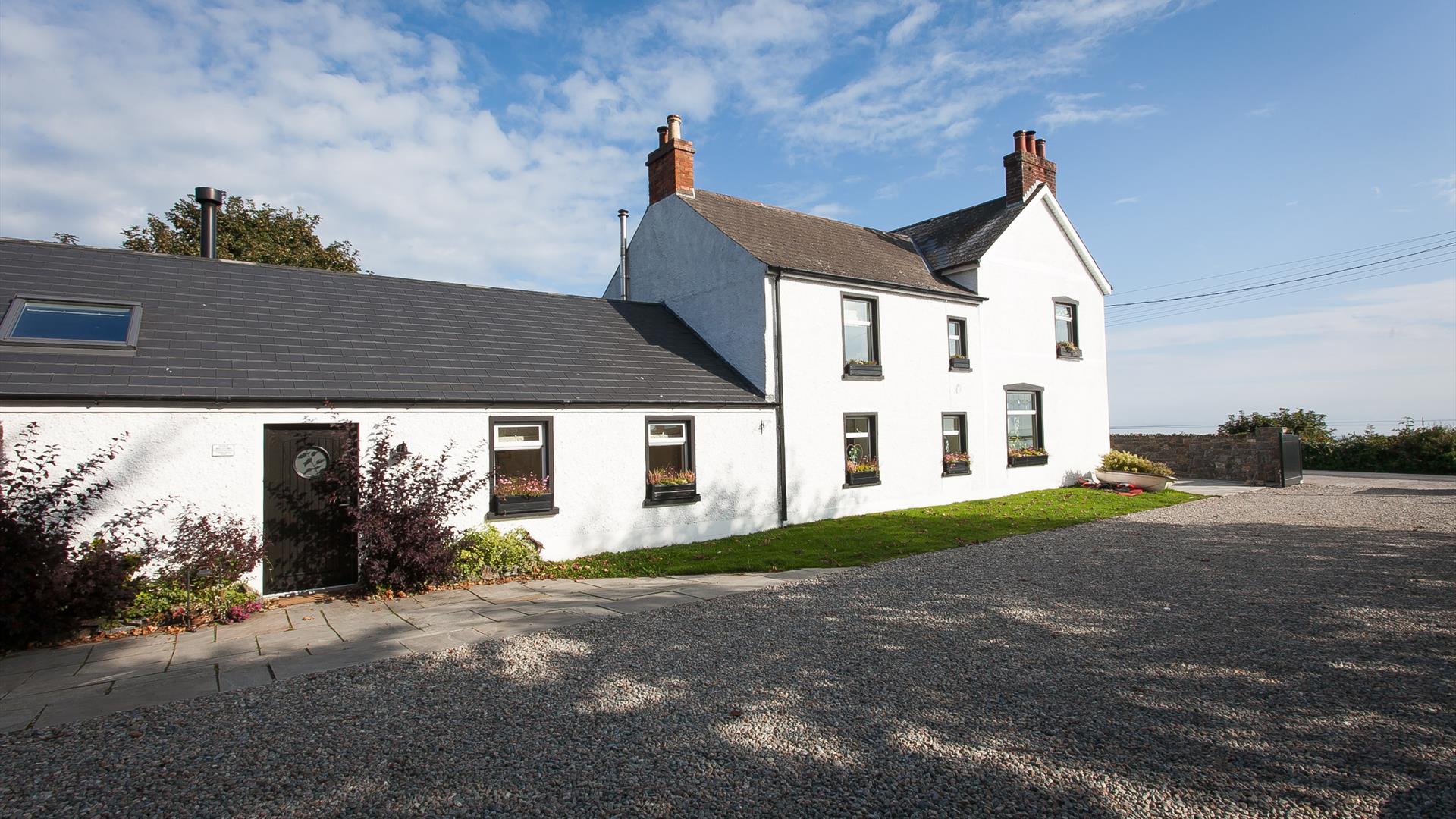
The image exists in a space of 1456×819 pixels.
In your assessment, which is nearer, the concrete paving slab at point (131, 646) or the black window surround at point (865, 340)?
the concrete paving slab at point (131, 646)

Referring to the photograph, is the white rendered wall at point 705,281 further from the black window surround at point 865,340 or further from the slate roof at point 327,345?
the black window surround at point 865,340

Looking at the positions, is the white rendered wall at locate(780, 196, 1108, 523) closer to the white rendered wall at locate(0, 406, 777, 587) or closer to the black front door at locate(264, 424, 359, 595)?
the white rendered wall at locate(0, 406, 777, 587)

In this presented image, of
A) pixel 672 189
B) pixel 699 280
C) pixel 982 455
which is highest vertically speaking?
pixel 672 189

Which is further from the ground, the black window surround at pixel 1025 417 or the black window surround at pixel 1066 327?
the black window surround at pixel 1066 327

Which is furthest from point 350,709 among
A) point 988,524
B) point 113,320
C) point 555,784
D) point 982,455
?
point 982,455

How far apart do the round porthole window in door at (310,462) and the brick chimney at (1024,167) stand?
19365 millimetres

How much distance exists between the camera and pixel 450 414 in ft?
36.8

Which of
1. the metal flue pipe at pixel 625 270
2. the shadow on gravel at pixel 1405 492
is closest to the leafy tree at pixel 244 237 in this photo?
the metal flue pipe at pixel 625 270

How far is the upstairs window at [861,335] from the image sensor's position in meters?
16.9

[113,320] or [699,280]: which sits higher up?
[699,280]

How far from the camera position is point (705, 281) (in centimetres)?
1727

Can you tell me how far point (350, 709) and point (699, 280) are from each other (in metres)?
13.3

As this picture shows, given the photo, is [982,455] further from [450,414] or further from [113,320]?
[113,320]

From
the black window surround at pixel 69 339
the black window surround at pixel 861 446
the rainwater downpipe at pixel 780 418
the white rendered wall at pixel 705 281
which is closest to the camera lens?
the black window surround at pixel 69 339
